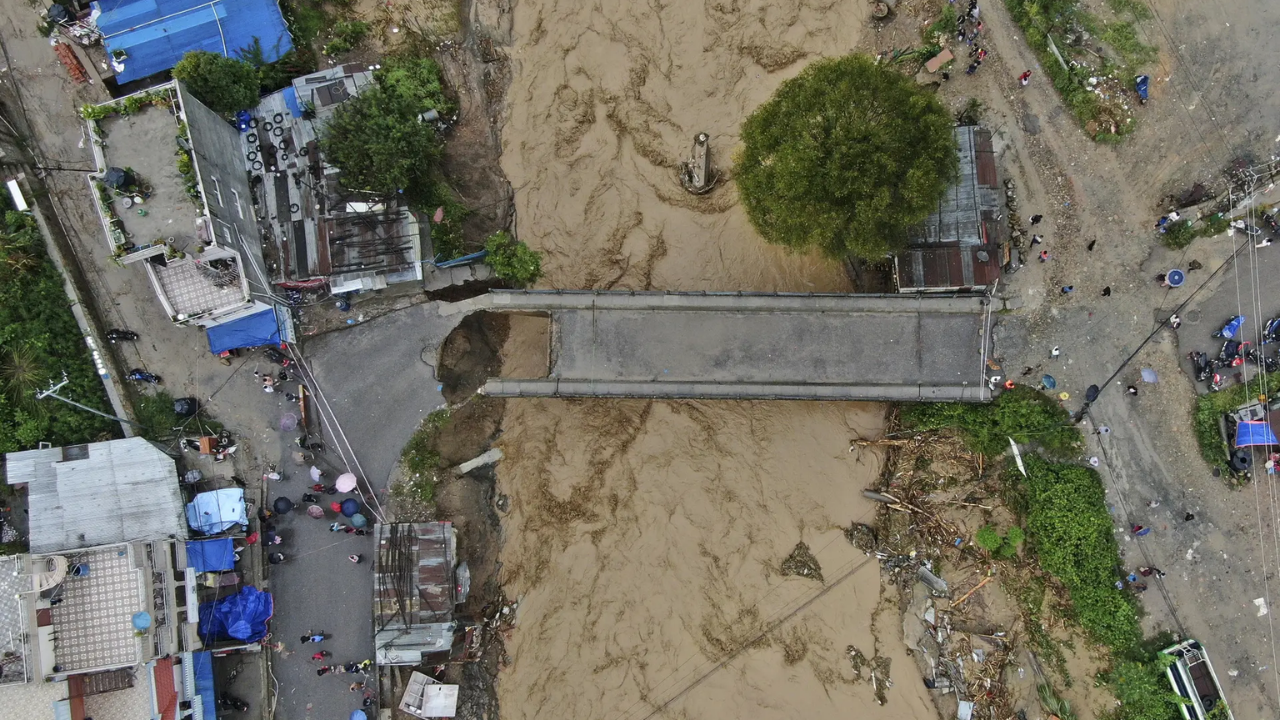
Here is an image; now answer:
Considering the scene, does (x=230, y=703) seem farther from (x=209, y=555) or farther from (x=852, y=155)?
(x=852, y=155)

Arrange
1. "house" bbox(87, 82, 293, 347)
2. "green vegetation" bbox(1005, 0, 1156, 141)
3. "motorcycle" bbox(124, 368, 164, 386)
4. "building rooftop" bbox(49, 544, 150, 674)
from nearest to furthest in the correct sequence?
"building rooftop" bbox(49, 544, 150, 674) < "house" bbox(87, 82, 293, 347) < "green vegetation" bbox(1005, 0, 1156, 141) < "motorcycle" bbox(124, 368, 164, 386)

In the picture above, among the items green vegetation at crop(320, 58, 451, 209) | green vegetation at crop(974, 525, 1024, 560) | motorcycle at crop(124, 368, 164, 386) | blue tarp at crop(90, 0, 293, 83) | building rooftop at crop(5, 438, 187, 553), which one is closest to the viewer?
building rooftop at crop(5, 438, 187, 553)

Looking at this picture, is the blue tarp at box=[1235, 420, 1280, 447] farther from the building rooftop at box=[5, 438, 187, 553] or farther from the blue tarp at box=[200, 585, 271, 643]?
the building rooftop at box=[5, 438, 187, 553]

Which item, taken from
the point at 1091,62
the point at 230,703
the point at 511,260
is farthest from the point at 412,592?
the point at 1091,62

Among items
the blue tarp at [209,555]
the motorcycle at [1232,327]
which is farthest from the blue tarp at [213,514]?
the motorcycle at [1232,327]

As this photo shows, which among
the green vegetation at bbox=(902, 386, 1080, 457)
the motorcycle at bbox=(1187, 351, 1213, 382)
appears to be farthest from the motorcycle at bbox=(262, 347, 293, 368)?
the motorcycle at bbox=(1187, 351, 1213, 382)

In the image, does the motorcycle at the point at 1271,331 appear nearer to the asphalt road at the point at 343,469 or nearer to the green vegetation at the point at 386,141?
the asphalt road at the point at 343,469

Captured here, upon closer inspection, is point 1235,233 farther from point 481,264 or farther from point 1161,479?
point 481,264

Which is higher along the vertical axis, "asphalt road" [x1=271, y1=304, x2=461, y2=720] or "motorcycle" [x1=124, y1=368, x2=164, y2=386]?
"motorcycle" [x1=124, y1=368, x2=164, y2=386]

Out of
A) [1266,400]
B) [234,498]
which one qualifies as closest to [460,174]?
[234,498]
